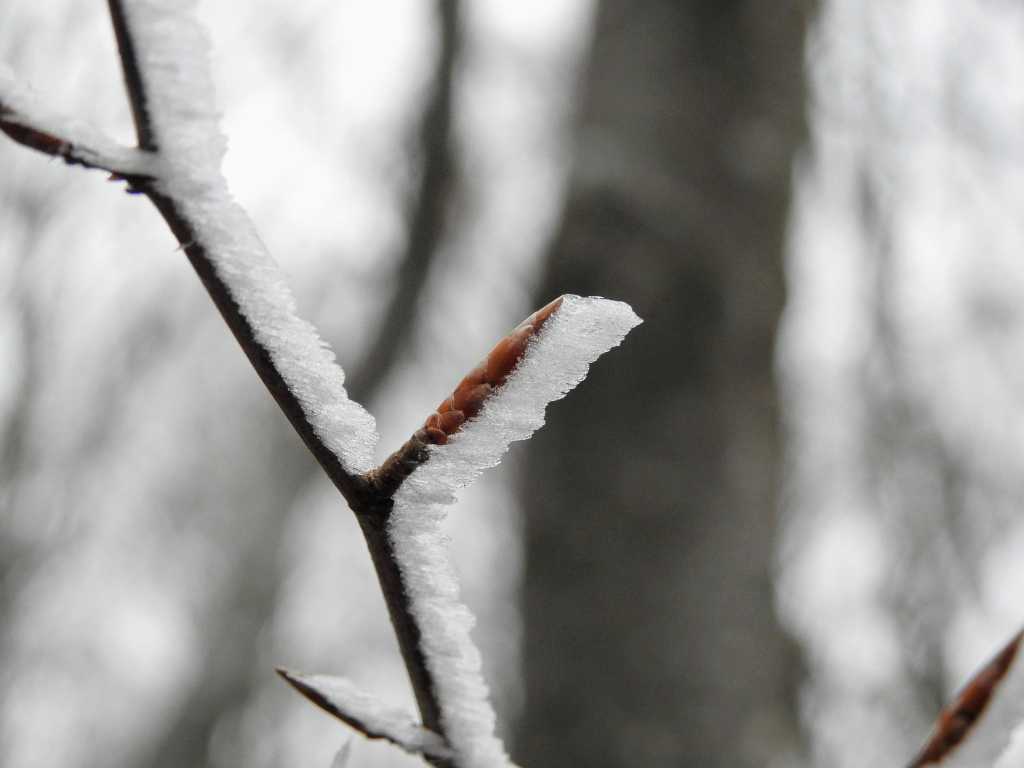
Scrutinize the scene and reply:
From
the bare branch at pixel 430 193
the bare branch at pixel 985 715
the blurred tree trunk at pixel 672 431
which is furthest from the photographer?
the bare branch at pixel 430 193

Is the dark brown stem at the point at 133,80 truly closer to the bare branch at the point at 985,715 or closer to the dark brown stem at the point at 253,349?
the dark brown stem at the point at 253,349

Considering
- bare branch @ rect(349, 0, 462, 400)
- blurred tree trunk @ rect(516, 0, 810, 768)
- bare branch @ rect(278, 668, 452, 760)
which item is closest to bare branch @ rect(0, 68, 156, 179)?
bare branch @ rect(278, 668, 452, 760)

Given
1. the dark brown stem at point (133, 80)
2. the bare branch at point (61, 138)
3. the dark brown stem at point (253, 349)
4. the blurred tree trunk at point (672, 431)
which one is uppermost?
the dark brown stem at point (133, 80)

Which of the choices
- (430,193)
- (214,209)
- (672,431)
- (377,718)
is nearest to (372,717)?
(377,718)

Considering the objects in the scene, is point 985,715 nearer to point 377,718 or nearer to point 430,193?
point 377,718

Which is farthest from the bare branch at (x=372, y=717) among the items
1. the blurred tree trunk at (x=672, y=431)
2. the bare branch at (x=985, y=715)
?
→ the blurred tree trunk at (x=672, y=431)

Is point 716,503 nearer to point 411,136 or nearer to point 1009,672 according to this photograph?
point 1009,672

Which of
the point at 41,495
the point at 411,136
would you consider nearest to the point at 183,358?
the point at 41,495
